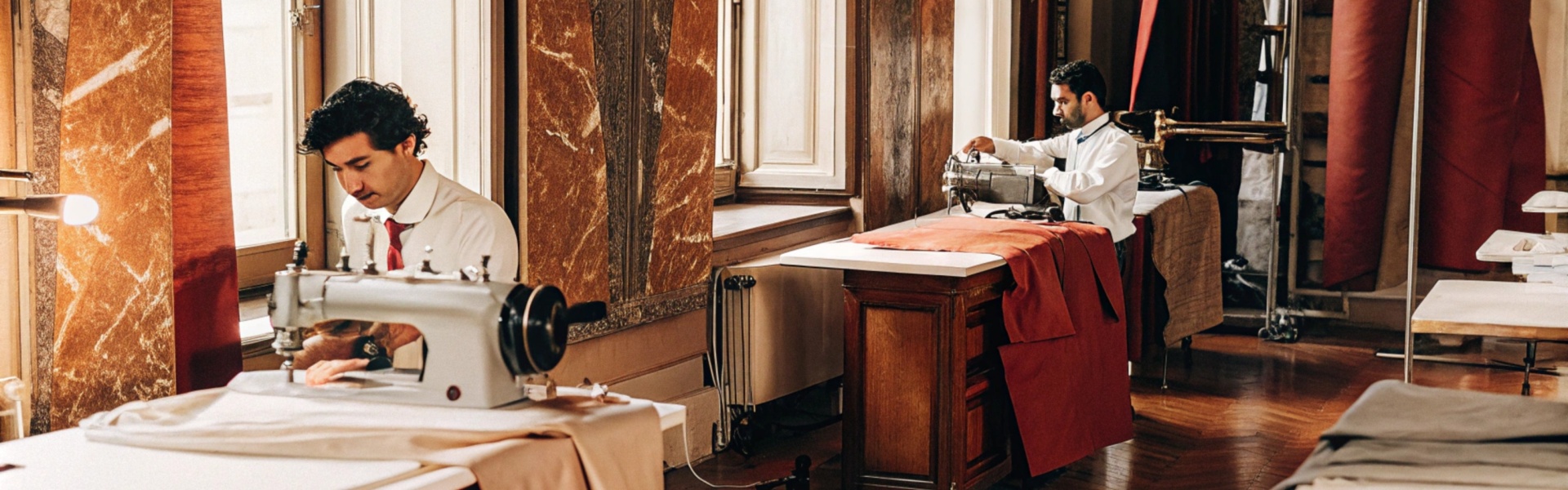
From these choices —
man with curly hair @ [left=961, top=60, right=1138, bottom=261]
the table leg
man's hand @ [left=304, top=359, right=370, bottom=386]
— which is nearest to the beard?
man with curly hair @ [left=961, top=60, right=1138, bottom=261]

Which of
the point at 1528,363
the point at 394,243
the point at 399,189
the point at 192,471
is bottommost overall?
the point at 1528,363

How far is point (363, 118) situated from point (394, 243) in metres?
0.31

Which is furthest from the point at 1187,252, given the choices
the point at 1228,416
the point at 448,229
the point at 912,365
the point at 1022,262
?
the point at 448,229

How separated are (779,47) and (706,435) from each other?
1626 mm

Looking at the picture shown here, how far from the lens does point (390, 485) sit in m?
1.94

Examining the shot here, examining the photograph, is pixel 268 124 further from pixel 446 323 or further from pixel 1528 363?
pixel 1528 363

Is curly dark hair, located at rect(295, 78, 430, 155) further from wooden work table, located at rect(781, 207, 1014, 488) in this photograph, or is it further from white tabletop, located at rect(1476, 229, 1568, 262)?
white tabletop, located at rect(1476, 229, 1568, 262)

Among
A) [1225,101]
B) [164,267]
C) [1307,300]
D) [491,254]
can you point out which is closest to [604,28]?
[491,254]

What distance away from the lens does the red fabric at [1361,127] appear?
7211 millimetres

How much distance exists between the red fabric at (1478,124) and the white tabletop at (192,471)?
641 centimetres

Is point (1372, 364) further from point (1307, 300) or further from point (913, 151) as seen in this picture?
point (913, 151)

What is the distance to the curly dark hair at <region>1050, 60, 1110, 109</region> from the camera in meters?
5.72

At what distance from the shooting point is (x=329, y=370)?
235cm

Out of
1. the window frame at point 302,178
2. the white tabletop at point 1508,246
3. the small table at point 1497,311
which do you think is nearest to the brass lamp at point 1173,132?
the white tabletop at point 1508,246
